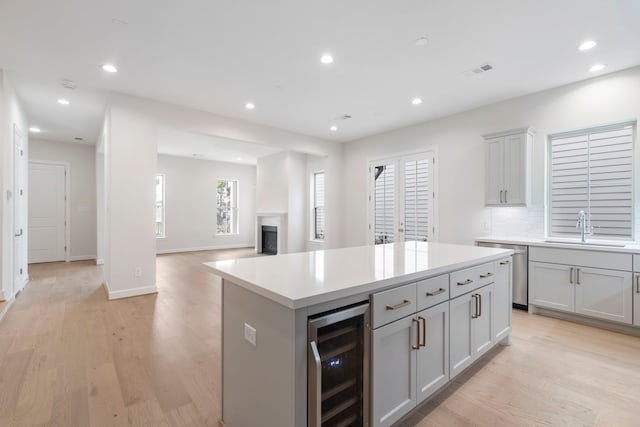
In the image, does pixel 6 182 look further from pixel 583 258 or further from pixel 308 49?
pixel 583 258

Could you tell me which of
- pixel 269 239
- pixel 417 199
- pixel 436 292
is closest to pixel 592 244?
pixel 417 199

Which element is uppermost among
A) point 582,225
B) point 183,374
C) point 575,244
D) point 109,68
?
point 109,68

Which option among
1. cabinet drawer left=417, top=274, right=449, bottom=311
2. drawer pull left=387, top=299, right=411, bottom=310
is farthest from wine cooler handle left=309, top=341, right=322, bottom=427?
cabinet drawer left=417, top=274, right=449, bottom=311

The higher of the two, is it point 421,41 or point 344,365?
point 421,41

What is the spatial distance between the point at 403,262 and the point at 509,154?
10.4 ft

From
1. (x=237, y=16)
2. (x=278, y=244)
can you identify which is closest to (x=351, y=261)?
(x=237, y=16)

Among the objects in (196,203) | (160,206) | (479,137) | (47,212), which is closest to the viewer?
(479,137)

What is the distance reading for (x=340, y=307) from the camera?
1.33 metres

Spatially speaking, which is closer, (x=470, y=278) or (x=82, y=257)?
(x=470, y=278)

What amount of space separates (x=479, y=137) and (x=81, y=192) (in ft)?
29.3

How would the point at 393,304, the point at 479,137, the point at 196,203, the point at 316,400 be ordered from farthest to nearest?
the point at 196,203 → the point at 479,137 → the point at 393,304 → the point at 316,400

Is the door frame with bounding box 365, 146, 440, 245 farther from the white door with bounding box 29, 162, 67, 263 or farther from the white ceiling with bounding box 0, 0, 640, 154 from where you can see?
the white door with bounding box 29, 162, 67, 263

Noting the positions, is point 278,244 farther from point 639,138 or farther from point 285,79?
point 639,138

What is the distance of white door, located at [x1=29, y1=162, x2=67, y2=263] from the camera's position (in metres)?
6.81
